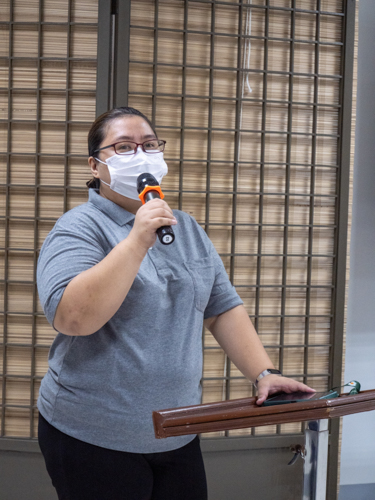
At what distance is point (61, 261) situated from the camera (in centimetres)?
91

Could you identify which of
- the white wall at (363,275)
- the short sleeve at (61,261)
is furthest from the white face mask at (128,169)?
the white wall at (363,275)

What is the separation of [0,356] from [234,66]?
1.74 m

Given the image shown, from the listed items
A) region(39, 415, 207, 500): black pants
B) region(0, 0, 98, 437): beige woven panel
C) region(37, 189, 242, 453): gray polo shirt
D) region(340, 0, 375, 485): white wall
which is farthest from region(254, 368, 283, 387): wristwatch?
region(340, 0, 375, 485): white wall

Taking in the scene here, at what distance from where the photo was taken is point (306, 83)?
2.22 m

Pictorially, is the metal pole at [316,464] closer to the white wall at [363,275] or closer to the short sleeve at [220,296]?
the short sleeve at [220,296]

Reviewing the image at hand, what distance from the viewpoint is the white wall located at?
93.6 inches

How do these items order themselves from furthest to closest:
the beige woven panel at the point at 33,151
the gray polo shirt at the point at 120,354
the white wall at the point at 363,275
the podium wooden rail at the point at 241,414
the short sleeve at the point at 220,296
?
1. the white wall at the point at 363,275
2. the beige woven panel at the point at 33,151
3. the short sleeve at the point at 220,296
4. the gray polo shirt at the point at 120,354
5. the podium wooden rail at the point at 241,414

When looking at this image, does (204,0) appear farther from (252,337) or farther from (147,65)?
(252,337)

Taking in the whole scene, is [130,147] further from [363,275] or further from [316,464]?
[363,275]

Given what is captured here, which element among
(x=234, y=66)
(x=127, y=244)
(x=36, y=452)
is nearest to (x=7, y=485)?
(x=36, y=452)

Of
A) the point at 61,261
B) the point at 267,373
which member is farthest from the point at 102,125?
the point at 267,373

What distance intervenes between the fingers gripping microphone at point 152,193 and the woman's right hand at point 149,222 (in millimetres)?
12

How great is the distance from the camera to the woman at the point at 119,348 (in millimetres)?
874

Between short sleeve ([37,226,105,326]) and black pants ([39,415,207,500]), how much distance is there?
1.01ft
